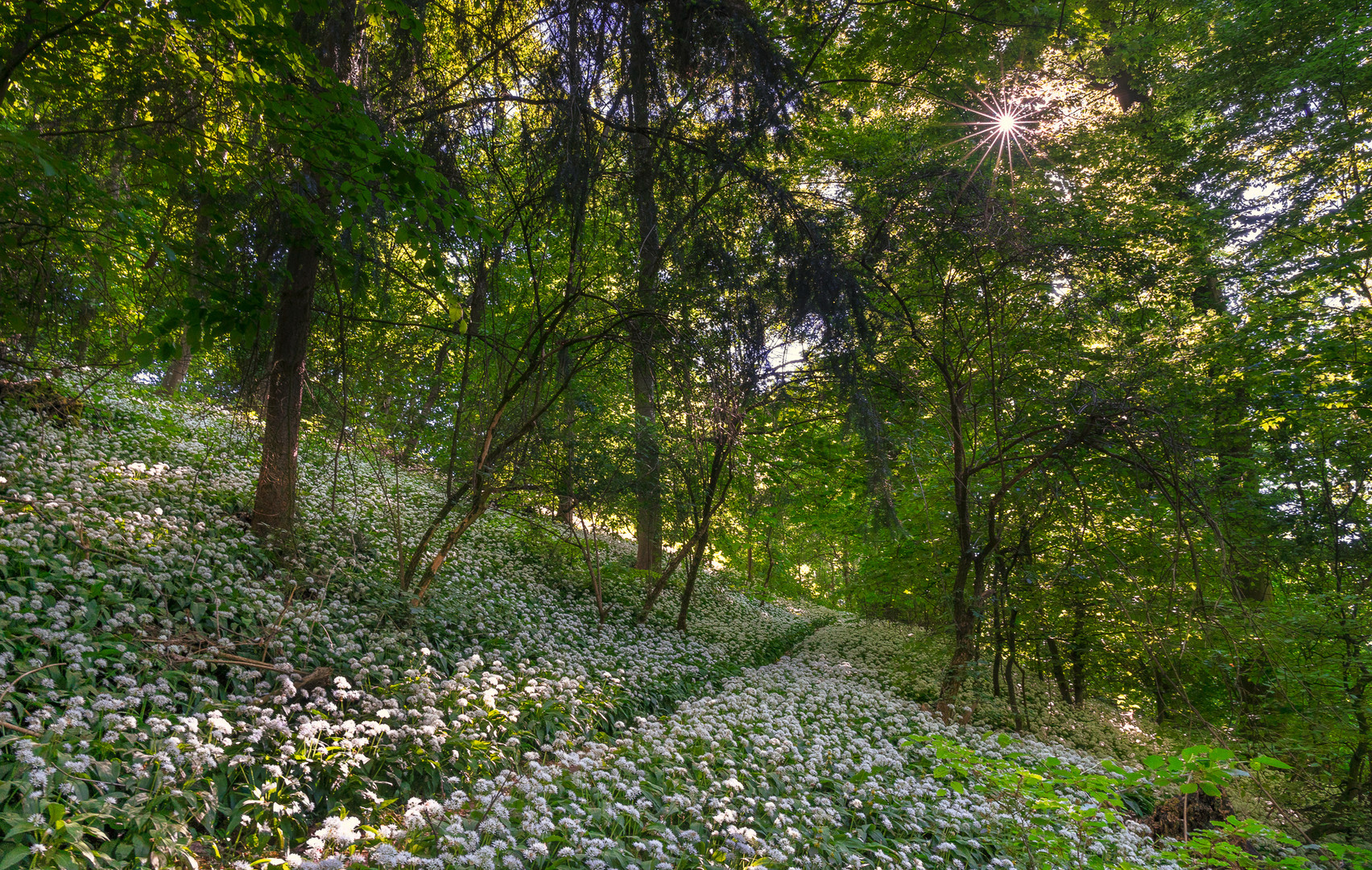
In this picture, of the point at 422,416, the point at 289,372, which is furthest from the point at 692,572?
the point at 289,372

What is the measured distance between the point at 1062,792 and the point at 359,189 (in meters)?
7.08

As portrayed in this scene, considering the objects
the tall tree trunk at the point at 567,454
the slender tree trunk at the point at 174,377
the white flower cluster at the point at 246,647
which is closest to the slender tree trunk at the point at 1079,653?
the white flower cluster at the point at 246,647

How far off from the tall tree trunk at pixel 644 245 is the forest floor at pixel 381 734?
2.18m

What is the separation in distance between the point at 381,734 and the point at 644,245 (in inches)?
141

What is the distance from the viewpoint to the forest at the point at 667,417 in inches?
127

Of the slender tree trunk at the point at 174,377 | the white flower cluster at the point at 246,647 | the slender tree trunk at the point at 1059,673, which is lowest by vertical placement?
the slender tree trunk at the point at 1059,673

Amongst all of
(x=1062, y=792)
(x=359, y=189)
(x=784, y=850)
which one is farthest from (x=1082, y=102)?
(x=784, y=850)

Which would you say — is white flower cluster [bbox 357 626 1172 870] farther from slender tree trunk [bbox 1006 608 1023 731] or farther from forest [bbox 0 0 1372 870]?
slender tree trunk [bbox 1006 608 1023 731]

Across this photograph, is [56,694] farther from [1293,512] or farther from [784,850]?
[1293,512]

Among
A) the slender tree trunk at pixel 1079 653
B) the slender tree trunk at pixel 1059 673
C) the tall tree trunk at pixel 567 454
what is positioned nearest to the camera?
the tall tree trunk at pixel 567 454

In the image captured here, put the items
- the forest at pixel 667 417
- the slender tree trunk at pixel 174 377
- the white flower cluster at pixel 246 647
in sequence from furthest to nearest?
the slender tree trunk at pixel 174 377
the forest at pixel 667 417
the white flower cluster at pixel 246 647

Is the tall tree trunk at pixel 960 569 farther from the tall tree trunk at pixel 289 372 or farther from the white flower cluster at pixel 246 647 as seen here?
the tall tree trunk at pixel 289 372

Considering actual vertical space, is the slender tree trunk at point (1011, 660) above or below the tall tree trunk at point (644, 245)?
below

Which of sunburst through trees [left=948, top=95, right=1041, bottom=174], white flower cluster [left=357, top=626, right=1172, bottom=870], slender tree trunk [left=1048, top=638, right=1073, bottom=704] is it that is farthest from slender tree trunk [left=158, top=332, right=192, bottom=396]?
slender tree trunk [left=1048, top=638, right=1073, bottom=704]
